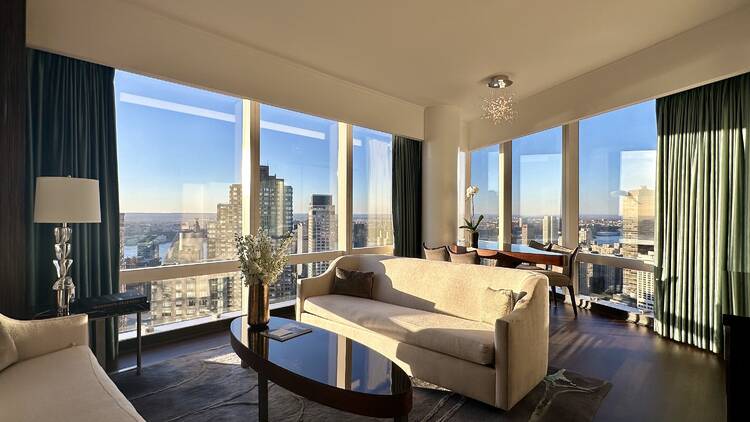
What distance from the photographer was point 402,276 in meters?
3.64

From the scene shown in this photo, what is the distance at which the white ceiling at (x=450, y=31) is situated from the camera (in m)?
2.97

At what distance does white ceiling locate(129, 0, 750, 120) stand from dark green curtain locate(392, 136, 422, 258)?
1585 mm

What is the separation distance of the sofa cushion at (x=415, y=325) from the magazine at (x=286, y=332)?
63 cm

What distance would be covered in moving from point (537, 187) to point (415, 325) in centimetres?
376

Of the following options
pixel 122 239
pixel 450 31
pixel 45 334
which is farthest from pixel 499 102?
pixel 45 334

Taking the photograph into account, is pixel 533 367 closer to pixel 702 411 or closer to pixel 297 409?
pixel 702 411

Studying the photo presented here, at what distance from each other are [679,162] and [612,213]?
1.13 m

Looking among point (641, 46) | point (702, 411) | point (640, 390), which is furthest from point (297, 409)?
point (641, 46)

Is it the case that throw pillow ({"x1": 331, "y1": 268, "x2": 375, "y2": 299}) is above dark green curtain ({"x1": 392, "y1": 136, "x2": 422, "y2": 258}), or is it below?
below

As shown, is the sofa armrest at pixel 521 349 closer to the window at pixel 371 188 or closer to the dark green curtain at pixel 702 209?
the dark green curtain at pixel 702 209

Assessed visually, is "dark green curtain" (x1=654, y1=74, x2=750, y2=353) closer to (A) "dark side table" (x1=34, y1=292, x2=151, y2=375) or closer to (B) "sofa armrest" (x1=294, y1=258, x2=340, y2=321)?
(B) "sofa armrest" (x1=294, y1=258, x2=340, y2=321)

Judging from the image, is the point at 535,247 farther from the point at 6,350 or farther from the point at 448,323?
the point at 6,350

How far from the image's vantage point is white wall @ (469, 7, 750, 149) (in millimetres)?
2969

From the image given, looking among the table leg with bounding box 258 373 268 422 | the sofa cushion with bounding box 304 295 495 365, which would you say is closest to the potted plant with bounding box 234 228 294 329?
the table leg with bounding box 258 373 268 422
